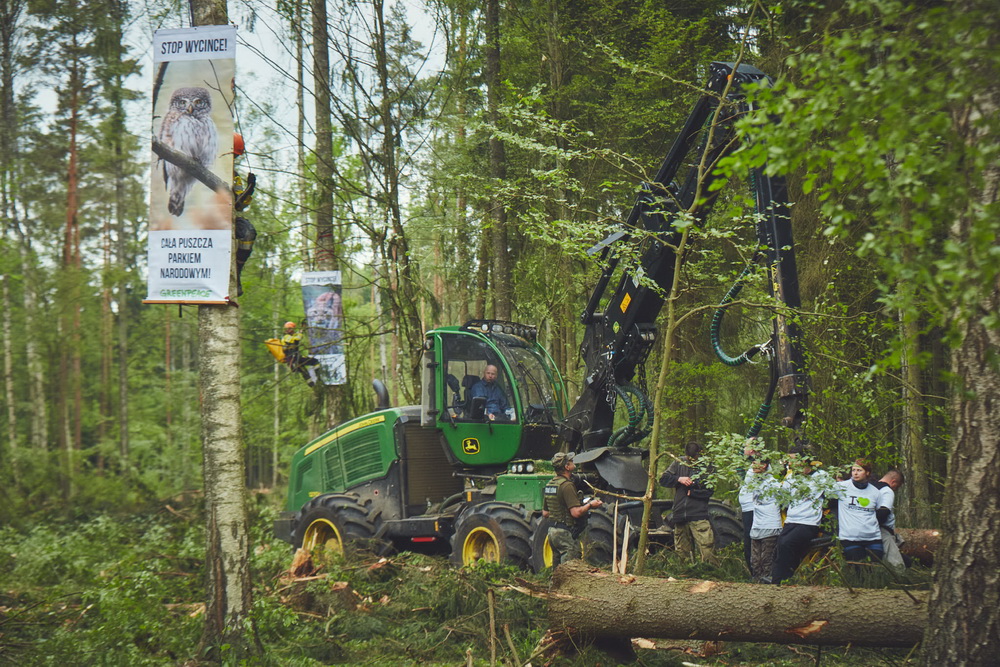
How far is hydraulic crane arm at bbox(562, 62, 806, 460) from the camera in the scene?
7.34m

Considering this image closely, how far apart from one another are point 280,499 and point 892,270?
25516 mm

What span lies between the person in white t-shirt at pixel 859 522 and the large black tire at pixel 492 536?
3090 mm

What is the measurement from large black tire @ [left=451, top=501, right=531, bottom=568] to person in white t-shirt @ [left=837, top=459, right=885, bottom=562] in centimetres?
309

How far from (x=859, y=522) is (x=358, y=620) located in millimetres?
4656

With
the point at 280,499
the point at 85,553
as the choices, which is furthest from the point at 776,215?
the point at 280,499

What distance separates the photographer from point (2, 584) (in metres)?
10.9

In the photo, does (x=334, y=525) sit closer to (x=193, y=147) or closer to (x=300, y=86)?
(x=193, y=147)

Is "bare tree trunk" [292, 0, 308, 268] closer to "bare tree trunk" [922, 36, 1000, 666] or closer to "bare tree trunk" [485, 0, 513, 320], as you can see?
"bare tree trunk" [485, 0, 513, 320]

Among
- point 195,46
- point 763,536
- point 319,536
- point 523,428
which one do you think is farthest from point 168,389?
point 763,536

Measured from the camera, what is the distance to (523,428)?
11.0m

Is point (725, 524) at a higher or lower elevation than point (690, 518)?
lower

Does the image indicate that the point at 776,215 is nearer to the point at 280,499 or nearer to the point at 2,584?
the point at 2,584

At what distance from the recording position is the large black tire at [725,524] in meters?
10.1

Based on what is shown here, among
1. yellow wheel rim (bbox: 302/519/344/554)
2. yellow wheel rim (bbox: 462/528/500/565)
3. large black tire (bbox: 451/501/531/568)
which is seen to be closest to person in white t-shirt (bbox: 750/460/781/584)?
large black tire (bbox: 451/501/531/568)
